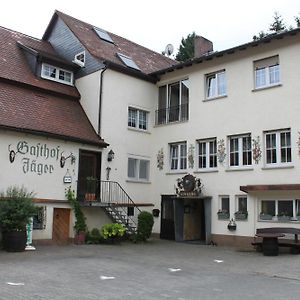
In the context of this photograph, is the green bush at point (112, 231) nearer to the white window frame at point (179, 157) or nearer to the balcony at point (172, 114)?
the white window frame at point (179, 157)

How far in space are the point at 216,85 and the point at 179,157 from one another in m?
3.90

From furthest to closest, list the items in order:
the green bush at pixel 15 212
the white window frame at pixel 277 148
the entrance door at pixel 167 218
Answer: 1. the entrance door at pixel 167 218
2. the white window frame at pixel 277 148
3. the green bush at pixel 15 212

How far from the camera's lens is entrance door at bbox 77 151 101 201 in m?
19.5

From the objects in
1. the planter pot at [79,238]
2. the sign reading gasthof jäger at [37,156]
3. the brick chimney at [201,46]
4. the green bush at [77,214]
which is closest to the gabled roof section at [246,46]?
the brick chimney at [201,46]

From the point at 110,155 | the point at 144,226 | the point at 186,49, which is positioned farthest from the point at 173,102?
the point at 186,49

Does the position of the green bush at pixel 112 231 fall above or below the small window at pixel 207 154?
below

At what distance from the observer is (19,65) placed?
2086 cm

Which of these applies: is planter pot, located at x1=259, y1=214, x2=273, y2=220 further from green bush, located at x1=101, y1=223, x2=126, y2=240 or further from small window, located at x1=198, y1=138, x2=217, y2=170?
green bush, located at x1=101, y1=223, x2=126, y2=240

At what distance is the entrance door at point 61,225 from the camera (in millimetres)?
18359

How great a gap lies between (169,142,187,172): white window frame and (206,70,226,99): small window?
274cm

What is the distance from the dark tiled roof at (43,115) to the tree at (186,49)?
27811 mm

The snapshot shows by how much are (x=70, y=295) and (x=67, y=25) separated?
18350 mm

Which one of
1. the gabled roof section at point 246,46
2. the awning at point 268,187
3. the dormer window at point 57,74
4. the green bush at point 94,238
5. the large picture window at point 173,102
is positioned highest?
the gabled roof section at point 246,46

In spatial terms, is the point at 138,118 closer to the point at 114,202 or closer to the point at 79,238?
the point at 114,202
